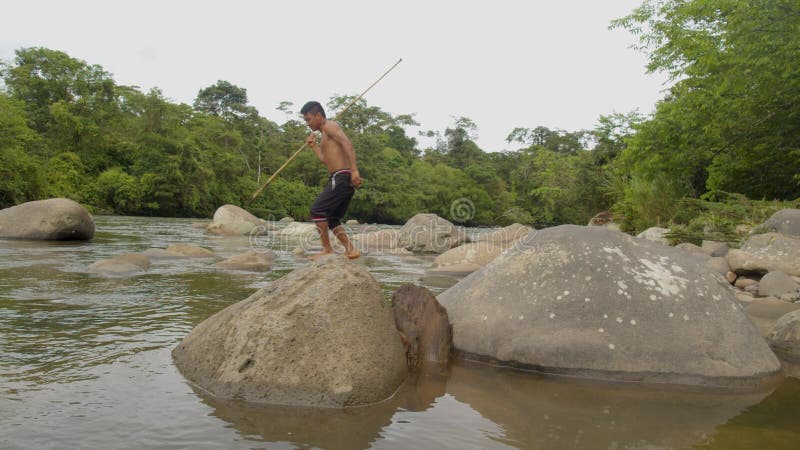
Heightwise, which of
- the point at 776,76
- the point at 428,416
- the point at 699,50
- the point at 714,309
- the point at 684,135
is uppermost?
the point at 699,50

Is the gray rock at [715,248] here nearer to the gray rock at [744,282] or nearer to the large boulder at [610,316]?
the gray rock at [744,282]

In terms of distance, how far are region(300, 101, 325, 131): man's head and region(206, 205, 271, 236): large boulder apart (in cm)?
1766

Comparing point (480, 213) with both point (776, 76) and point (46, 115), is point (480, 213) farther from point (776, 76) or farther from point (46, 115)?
point (776, 76)

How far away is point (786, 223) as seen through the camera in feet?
31.7

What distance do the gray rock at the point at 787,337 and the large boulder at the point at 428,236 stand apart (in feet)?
40.8

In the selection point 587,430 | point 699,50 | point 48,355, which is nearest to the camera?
point 587,430

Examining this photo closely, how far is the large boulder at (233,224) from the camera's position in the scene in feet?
73.2

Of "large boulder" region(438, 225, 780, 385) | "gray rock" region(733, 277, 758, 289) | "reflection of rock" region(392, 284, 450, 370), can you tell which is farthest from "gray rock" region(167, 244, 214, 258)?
"gray rock" region(733, 277, 758, 289)

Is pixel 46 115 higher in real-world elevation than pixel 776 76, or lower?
higher

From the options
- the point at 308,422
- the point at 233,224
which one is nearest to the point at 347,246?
the point at 308,422

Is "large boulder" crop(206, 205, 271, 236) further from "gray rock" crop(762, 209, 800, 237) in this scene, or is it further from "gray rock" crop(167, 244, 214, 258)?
"gray rock" crop(762, 209, 800, 237)

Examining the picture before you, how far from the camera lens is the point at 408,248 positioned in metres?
17.4

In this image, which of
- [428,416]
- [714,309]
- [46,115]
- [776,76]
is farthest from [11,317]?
[46,115]

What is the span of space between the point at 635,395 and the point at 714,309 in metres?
1.20
